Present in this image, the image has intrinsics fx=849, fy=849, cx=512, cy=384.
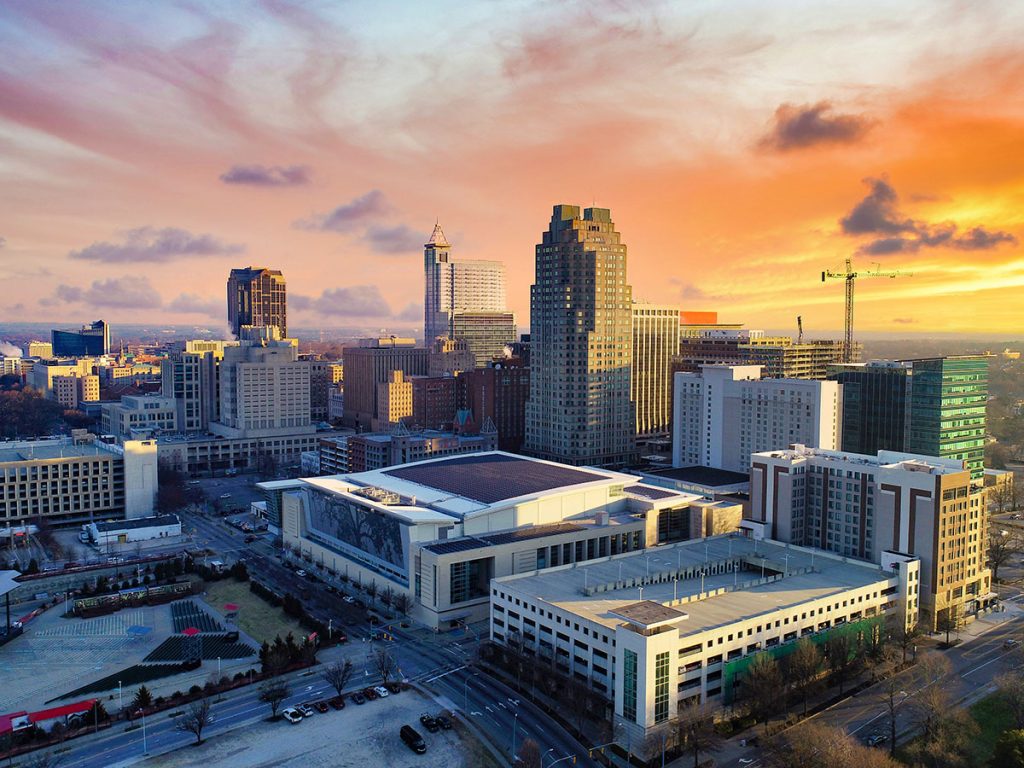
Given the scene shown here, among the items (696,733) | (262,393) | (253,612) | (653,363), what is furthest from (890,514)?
(262,393)

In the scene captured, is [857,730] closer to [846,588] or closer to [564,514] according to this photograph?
[846,588]

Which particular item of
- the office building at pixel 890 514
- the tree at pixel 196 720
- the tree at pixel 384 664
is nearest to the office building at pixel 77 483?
the tree at pixel 384 664

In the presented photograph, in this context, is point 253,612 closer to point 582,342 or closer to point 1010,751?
point 1010,751

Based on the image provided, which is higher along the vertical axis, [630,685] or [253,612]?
[630,685]

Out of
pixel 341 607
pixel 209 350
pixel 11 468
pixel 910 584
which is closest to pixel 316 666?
pixel 341 607

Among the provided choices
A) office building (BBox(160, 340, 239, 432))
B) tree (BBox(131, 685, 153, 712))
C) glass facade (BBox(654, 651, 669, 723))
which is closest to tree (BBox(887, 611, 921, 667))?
glass facade (BBox(654, 651, 669, 723))
